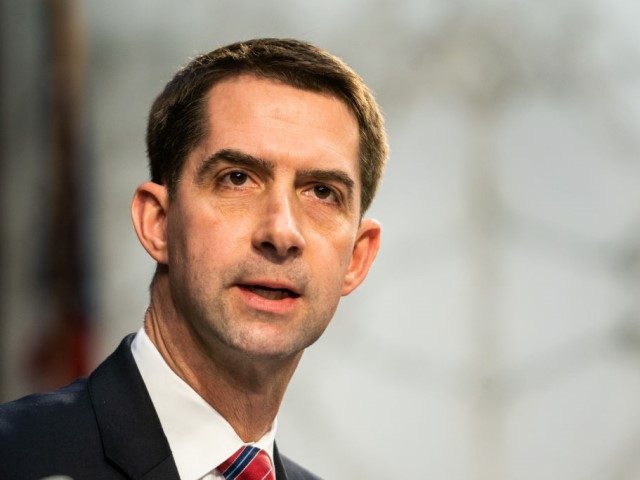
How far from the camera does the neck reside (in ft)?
5.78

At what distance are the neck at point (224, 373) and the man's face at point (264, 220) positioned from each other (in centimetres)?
4

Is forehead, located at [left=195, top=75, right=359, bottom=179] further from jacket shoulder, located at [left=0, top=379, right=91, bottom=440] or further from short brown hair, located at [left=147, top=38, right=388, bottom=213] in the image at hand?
jacket shoulder, located at [left=0, top=379, right=91, bottom=440]

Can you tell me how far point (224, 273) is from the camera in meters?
1.69

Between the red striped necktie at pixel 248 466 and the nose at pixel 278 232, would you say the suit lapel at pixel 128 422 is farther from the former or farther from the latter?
the nose at pixel 278 232

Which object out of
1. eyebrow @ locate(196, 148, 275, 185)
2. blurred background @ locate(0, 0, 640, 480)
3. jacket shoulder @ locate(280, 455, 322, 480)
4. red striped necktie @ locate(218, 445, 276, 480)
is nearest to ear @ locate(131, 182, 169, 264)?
eyebrow @ locate(196, 148, 275, 185)

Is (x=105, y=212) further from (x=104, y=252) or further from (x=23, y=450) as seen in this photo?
(x=23, y=450)

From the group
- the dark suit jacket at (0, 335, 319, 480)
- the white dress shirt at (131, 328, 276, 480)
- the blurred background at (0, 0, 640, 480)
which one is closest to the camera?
the dark suit jacket at (0, 335, 319, 480)

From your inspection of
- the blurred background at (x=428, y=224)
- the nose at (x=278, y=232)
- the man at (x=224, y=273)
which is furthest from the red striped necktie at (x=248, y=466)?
the blurred background at (x=428, y=224)

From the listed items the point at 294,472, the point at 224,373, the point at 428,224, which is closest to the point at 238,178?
the point at 224,373

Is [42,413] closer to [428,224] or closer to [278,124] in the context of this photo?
[278,124]

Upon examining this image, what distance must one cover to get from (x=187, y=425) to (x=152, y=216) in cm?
38

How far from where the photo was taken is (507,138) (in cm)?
398

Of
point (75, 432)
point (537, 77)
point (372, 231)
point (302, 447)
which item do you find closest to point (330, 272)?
point (372, 231)

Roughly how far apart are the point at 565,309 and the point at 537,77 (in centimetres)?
88
